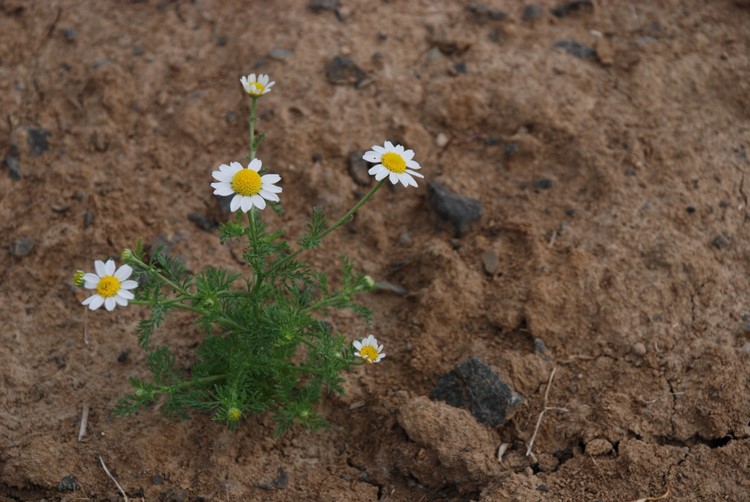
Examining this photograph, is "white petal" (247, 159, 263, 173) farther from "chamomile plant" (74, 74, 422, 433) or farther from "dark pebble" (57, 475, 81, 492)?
"dark pebble" (57, 475, 81, 492)

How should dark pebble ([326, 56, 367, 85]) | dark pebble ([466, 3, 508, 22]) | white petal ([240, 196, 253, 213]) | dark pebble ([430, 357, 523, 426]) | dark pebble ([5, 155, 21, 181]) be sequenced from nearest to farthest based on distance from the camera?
white petal ([240, 196, 253, 213]) < dark pebble ([430, 357, 523, 426]) < dark pebble ([5, 155, 21, 181]) < dark pebble ([326, 56, 367, 85]) < dark pebble ([466, 3, 508, 22])

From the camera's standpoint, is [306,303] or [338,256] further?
[338,256]

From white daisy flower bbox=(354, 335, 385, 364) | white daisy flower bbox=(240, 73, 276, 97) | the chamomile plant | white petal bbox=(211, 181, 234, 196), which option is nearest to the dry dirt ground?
the chamomile plant

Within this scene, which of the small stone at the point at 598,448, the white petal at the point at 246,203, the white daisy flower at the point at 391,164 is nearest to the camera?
the white petal at the point at 246,203

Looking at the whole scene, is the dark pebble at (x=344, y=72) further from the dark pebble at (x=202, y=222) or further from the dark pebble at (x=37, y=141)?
the dark pebble at (x=37, y=141)

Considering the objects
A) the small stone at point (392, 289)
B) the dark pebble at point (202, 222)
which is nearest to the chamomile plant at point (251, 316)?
the small stone at point (392, 289)

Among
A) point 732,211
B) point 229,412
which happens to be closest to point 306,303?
point 229,412

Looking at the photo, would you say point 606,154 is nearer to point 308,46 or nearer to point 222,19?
point 308,46
